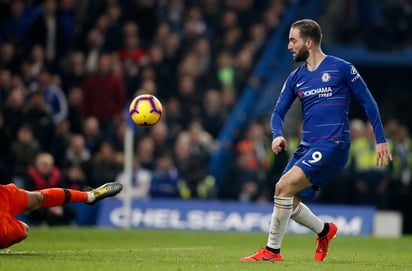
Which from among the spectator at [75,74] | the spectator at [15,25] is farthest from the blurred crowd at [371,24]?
the spectator at [15,25]

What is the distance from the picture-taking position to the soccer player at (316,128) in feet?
32.4

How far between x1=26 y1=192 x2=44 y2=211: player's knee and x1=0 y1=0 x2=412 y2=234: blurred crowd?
7.38 m

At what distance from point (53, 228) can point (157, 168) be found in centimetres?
262

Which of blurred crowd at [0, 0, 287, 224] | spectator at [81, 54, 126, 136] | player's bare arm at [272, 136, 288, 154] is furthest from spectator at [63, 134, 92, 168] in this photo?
player's bare arm at [272, 136, 288, 154]

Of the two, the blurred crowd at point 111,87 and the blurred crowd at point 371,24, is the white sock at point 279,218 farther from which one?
the blurred crowd at point 371,24

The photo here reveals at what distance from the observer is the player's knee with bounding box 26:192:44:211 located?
10.2 m

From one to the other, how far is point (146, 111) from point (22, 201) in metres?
2.56

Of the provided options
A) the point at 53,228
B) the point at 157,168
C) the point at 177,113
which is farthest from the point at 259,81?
the point at 53,228

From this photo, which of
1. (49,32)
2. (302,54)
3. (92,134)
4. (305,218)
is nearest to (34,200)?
(305,218)

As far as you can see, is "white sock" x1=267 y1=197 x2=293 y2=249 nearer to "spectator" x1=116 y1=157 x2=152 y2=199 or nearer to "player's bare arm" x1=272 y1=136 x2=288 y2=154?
"player's bare arm" x1=272 y1=136 x2=288 y2=154

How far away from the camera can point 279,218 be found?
9.90m

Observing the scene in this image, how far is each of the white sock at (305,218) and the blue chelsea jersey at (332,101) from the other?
29.0 inches

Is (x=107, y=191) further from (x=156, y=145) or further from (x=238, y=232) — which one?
(x=156, y=145)

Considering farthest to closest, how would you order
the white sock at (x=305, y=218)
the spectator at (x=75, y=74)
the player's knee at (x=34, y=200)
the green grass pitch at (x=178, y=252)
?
the spectator at (x=75, y=74) < the white sock at (x=305, y=218) < the player's knee at (x=34, y=200) < the green grass pitch at (x=178, y=252)
